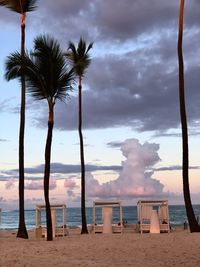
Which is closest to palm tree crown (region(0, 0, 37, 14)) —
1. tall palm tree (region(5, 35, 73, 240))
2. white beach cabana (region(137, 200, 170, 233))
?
tall palm tree (region(5, 35, 73, 240))

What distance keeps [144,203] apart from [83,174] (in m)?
3.46

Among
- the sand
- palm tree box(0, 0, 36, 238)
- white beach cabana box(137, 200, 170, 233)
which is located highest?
palm tree box(0, 0, 36, 238)

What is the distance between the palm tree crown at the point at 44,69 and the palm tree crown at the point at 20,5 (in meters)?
4.73

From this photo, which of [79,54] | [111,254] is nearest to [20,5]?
[79,54]

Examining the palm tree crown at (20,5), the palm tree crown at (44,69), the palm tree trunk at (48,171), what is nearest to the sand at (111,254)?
the palm tree trunk at (48,171)

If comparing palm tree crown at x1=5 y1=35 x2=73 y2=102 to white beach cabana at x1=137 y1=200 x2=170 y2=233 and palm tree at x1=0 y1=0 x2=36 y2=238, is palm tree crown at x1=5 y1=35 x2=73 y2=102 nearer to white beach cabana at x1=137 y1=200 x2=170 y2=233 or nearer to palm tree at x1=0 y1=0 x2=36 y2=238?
palm tree at x1=0 y1=0 x2=36 y2=238

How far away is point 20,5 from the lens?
67.8 ft

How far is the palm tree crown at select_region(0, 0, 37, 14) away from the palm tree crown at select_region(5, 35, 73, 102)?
15.5 feet

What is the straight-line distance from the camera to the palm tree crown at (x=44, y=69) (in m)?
16.6

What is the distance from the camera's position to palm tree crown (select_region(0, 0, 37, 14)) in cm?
2067

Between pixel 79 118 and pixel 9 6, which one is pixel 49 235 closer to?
pixel 79 118

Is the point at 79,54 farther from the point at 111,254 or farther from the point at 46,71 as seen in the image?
the point at 111,254

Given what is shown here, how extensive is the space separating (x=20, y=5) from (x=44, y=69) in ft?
17.9

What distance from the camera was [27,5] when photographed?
20797 mm
